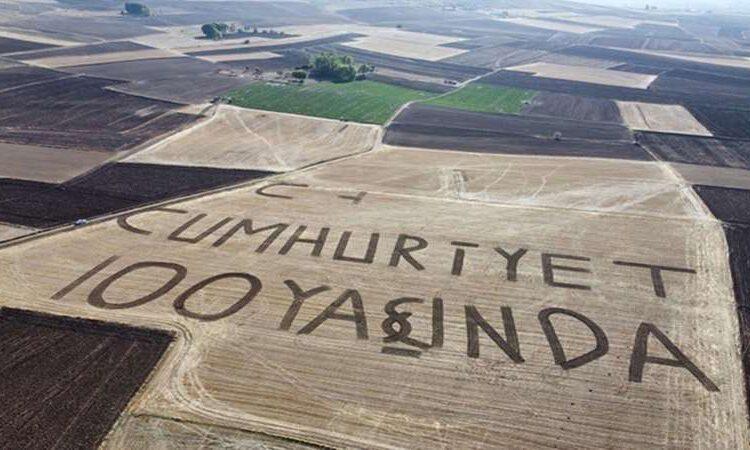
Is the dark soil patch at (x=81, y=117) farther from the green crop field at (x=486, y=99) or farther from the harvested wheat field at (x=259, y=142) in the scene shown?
the green crop field at (x=486, y=99)

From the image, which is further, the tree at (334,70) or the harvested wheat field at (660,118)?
the tree at (334,70)

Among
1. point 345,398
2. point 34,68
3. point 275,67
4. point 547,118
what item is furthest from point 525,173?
point 34,68

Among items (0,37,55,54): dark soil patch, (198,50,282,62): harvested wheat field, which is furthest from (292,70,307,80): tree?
(0,37,55,54): dark soil patch

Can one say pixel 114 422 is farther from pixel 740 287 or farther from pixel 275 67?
pixel 275 67

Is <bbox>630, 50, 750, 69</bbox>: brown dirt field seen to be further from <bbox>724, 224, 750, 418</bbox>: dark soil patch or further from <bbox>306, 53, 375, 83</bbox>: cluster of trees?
<bbox>724, 224, 750, 418</bbox>: dark soil patch

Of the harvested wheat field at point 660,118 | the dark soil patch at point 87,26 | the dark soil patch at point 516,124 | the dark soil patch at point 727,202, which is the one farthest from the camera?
the dark soil patch at point 87,26

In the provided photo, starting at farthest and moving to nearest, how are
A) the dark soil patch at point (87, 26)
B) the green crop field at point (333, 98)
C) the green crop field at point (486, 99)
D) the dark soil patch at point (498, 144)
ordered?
the dark soil patch at point (87, 26) < the green crop field at point (486, 99) < the green crop field at point (333, 98) < the dark soil patch at point (498, 144)

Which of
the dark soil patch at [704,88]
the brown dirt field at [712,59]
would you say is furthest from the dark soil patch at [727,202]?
the brown dirt field at [712,59]
